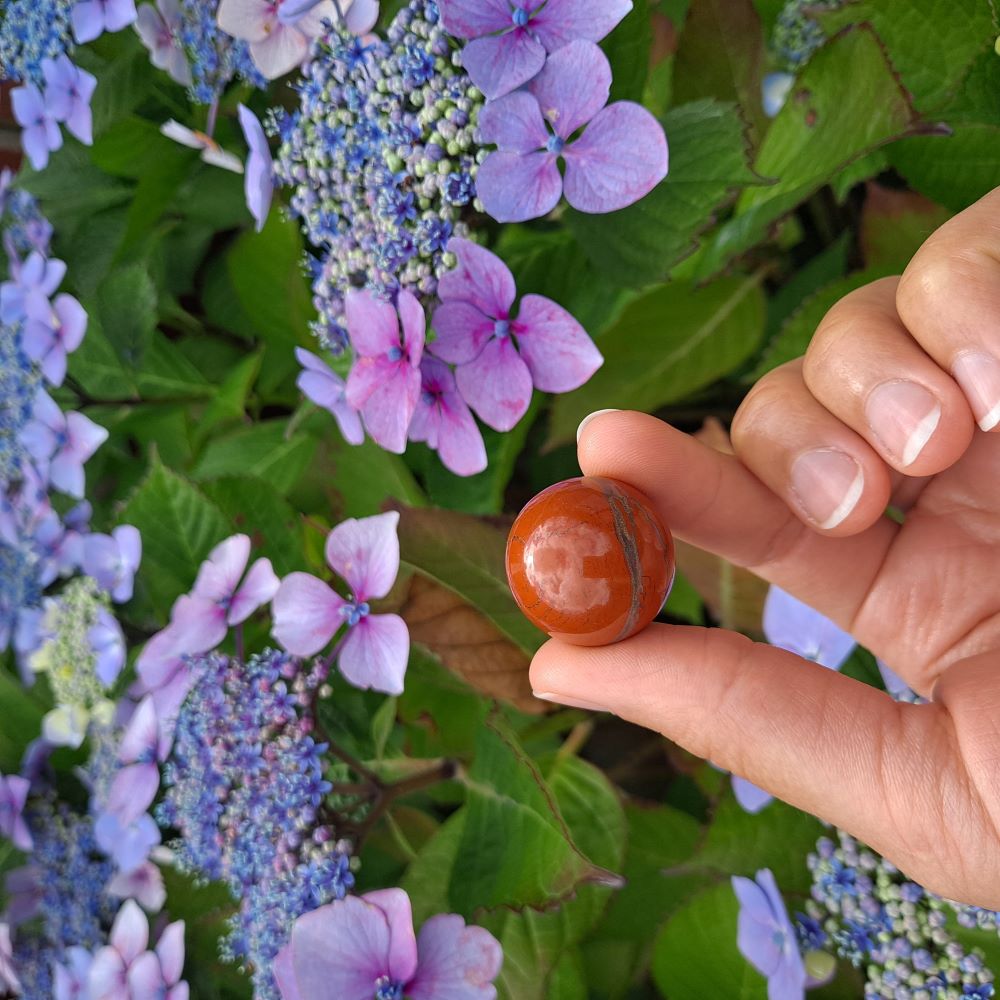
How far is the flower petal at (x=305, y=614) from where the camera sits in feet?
2.15

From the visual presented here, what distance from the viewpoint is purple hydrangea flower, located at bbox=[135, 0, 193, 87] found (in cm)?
71

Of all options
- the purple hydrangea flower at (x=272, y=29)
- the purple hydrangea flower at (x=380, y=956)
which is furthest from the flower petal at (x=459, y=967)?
the purple hydrangea flower at (x=272, y=29)

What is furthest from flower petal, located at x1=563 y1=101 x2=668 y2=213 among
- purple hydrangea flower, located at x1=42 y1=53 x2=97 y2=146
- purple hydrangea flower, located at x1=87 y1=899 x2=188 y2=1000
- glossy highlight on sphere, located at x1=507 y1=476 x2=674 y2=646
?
purple hydrangea flower, located at x1=87 y1=899 x2=188 y2=1000

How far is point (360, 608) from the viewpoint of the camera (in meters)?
0.66

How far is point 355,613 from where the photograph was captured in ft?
2.18

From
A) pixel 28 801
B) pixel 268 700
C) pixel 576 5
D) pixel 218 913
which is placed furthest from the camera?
pixel 28 801

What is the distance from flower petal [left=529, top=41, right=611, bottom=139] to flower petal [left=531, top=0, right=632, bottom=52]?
0.01 m

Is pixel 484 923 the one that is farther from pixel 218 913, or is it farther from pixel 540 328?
pixel 540 328

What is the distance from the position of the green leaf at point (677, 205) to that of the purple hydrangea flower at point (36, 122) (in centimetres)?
47

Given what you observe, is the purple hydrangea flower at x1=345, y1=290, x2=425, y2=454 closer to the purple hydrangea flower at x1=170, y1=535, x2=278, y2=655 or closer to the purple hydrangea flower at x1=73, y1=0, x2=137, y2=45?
the purple hydrangea flower at x1=170, y1=535, x2=278, y2=655

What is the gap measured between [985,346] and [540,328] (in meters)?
0.25

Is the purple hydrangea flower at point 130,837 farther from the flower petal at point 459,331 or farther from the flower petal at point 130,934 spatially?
the flower petal at point 459,331

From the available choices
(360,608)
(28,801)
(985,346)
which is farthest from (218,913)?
(985,346)

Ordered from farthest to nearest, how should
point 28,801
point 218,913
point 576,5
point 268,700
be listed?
point 28,801
point 218,913
point 268,700
point 576,5
